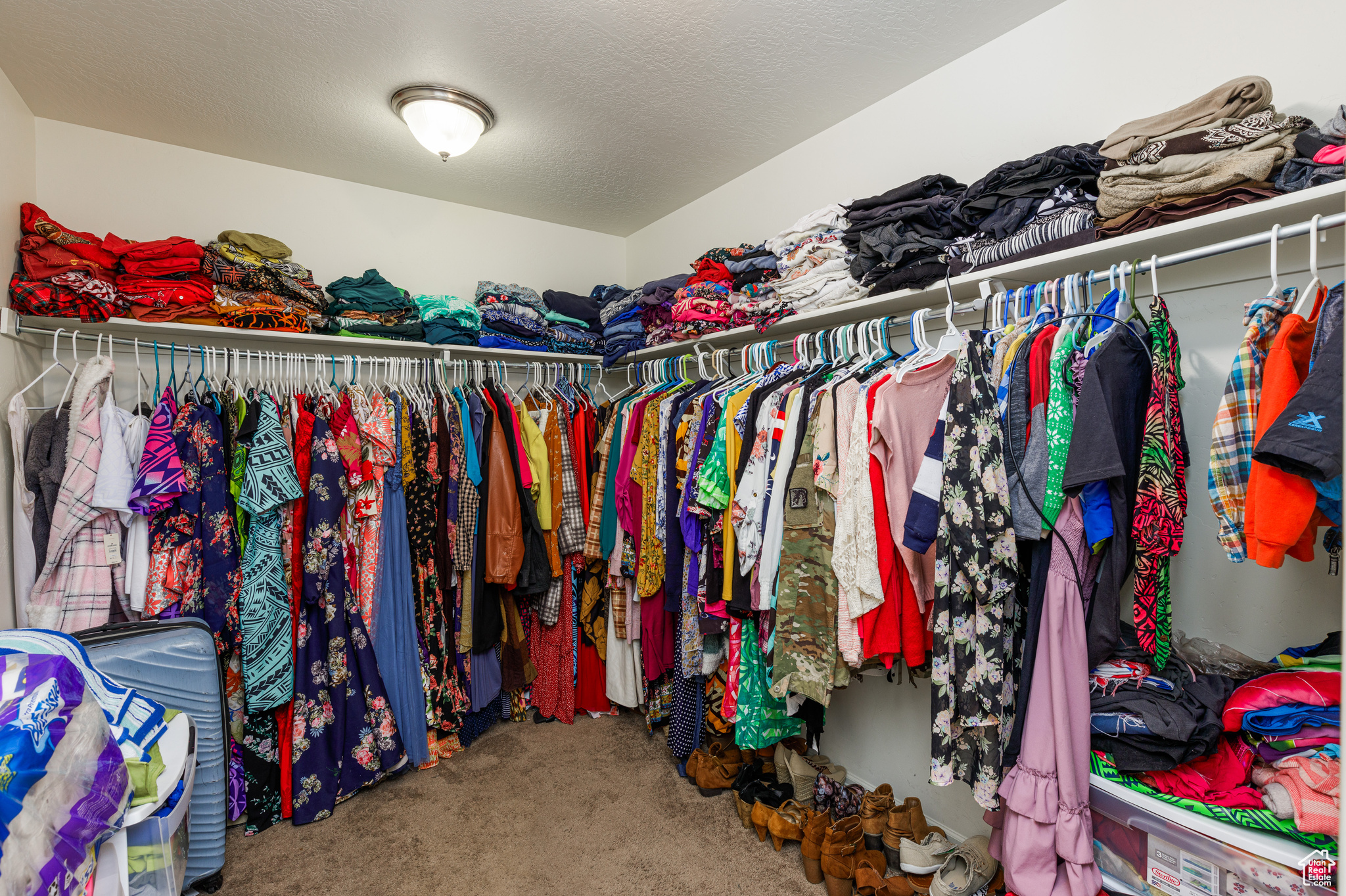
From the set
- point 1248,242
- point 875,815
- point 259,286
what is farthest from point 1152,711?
point 259,286

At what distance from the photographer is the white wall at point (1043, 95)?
1369mm

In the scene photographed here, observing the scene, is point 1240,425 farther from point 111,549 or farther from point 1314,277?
point 111,549

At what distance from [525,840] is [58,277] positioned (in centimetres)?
234

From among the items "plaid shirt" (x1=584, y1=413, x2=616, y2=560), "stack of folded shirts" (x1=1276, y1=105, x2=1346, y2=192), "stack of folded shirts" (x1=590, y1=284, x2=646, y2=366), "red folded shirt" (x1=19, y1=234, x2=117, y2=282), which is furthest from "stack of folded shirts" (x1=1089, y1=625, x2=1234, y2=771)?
"red folded shirt" (x1=19, y1=234, x2=117, y2=282)

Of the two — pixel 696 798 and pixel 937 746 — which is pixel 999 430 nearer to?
pixel 937 746

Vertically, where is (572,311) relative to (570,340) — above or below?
above

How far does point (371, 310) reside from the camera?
2572mm

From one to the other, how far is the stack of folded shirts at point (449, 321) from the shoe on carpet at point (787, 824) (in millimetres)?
2201

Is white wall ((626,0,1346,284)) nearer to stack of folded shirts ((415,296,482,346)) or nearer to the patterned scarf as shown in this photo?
the patterned scarf

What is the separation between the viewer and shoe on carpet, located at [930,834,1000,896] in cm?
163

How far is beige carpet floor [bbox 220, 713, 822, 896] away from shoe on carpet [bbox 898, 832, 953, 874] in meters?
0.26

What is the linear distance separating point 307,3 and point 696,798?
2.73 metres

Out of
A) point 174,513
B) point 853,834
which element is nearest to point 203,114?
point 174,513

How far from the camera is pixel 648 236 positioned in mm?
3471
